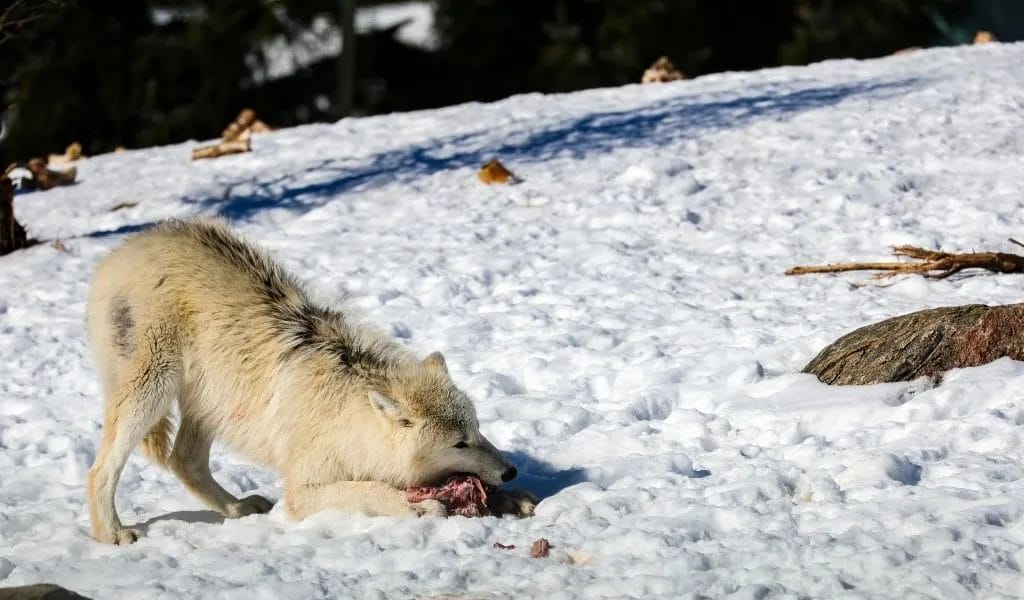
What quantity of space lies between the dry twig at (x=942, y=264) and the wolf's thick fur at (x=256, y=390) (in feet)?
11.8

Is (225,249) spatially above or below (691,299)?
above

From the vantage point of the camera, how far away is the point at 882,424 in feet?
18.9

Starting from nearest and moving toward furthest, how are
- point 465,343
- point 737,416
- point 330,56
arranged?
point 737,416 → point 465,343 → point 330,56

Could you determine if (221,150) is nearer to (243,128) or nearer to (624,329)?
(243,128)

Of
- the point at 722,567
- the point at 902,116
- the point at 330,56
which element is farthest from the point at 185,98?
the point at 722,567

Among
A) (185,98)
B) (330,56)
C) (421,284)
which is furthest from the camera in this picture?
(330,56)

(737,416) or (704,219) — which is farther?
(704,219)

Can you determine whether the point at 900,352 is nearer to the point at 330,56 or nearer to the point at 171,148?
the point at 171,148

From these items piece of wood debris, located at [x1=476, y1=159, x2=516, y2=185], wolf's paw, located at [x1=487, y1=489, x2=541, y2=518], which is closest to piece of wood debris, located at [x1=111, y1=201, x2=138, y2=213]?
piece of wood debris, located at [x1=476, y1=159, x2=516, y2=185]

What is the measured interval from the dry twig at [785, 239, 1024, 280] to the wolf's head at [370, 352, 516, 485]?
3.54 metres

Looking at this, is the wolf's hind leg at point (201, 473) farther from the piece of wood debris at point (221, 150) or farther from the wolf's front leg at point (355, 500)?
the piece of wood debris at point (221, 150)

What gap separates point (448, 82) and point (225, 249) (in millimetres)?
22042

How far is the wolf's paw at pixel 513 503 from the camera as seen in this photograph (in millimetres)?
5246

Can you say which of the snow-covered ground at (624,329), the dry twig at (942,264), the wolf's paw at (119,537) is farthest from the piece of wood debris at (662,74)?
the wolf's paw at (119,537)
